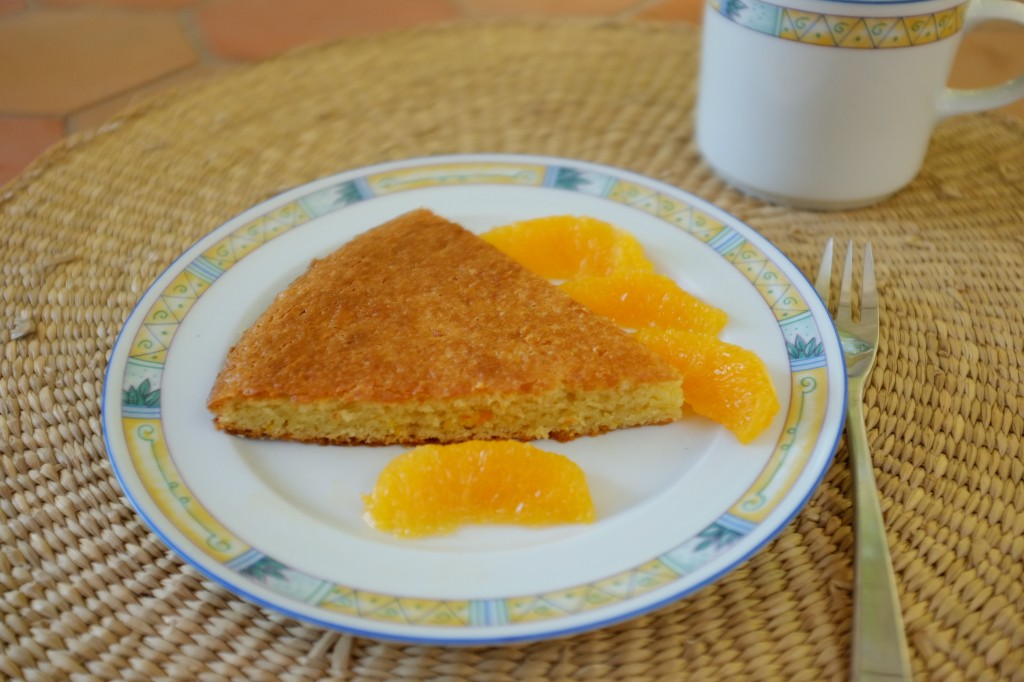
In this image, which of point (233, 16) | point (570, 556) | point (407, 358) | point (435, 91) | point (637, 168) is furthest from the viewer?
point (233, 16)

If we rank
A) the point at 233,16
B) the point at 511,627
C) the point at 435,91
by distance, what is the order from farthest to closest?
1. the point at 233,16
2. the point at 435,91
3. the point at 511,627

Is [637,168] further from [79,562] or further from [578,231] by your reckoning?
[79,562]

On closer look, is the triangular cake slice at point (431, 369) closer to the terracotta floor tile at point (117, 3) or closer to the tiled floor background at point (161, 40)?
the tiled floor background at point (161, 40)

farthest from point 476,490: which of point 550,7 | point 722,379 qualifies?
point 550,7

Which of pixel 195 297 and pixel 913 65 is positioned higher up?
pixel 913 65

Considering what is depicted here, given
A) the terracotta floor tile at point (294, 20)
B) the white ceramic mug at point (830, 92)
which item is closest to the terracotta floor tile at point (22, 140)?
the terracotta floor tile at point (294, 20)

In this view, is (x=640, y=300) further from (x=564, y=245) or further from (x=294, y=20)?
(x=294, y=20)

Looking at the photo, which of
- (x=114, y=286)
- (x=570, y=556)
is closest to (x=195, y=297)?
(x=114, y=286)

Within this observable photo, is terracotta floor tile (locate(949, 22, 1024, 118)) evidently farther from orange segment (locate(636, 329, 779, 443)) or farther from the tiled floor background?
orange segment (locate(636, 329, 779, 443))
